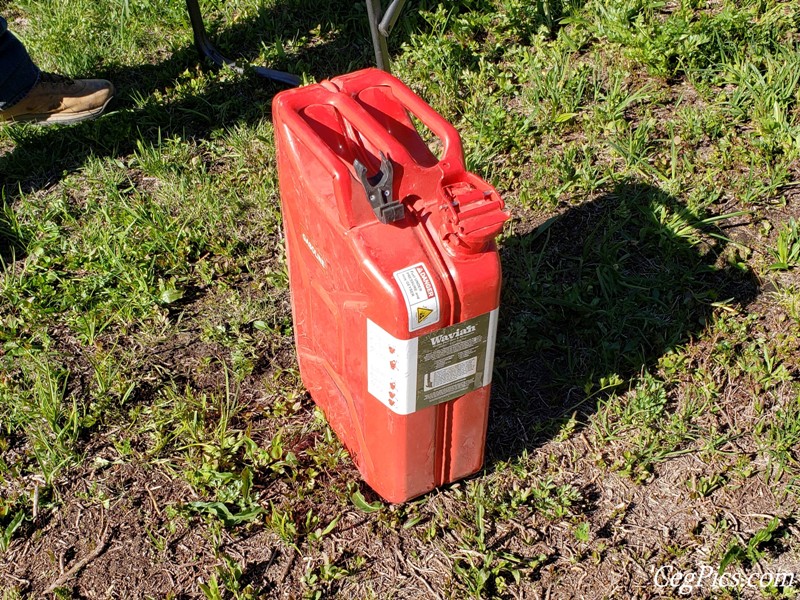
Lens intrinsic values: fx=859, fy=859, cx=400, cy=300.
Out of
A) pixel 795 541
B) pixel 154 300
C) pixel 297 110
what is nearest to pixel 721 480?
pixel 795 541

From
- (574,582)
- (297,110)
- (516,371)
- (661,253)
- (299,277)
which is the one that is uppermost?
(297,110)

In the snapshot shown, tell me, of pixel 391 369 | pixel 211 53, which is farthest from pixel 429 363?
pixel 211 53

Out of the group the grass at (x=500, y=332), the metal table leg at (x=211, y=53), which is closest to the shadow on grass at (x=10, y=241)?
the grass at (x=500, y=332)

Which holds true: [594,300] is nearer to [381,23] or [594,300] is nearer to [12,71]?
[381,23]

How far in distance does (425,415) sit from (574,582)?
0.70 m

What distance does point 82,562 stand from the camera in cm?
254

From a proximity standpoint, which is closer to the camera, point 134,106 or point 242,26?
point 134,106

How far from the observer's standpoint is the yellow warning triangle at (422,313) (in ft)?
6.49

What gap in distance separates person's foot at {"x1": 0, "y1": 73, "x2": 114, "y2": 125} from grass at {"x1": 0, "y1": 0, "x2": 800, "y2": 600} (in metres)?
0.09

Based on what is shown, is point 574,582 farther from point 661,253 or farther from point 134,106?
point 134,106

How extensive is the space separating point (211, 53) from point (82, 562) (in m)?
2.68

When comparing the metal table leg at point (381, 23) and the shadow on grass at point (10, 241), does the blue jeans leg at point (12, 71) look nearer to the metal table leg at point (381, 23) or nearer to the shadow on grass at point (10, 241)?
the shadow on grass at point (10, 241)

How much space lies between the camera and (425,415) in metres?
2.25

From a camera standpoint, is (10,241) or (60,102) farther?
(60,102)
